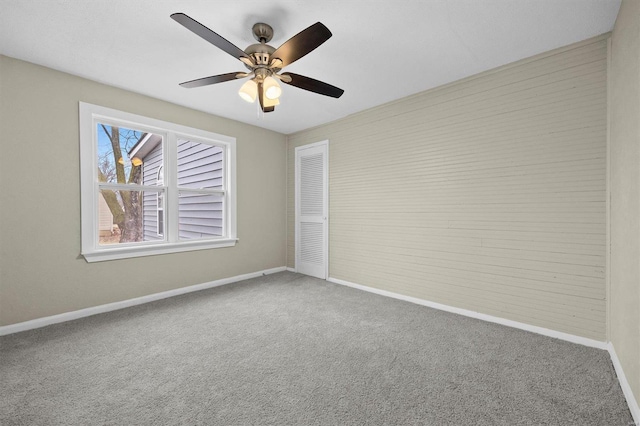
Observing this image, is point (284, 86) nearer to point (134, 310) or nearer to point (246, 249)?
point (246, 249)

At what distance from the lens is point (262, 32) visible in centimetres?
212

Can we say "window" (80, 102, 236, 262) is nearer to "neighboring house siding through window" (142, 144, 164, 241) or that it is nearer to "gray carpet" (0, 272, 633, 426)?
"neighboring house siding through window" (142, 144, 164, 241)

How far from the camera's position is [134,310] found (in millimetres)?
3086

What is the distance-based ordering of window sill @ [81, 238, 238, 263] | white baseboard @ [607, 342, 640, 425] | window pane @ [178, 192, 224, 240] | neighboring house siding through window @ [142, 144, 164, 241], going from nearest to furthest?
white baseboard @ [607, 342, 640, 425], window sill @ [81, 238, 238, 263], neighboring house siding through window @ [142, 144, 164, 241], window pane @ [178, 192, 224, 240]

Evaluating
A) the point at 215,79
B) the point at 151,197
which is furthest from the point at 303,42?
the point at 151,197

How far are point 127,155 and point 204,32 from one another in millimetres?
2413

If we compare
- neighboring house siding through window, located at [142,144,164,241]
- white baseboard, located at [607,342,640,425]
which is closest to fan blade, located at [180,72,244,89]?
neighboring house siding through window, located at [142,144,164,241]

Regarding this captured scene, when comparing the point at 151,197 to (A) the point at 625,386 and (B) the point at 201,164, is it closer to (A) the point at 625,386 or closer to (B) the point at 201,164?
(B) the point at 201,164

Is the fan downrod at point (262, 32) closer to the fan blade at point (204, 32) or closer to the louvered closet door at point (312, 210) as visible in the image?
the fan blade at point (204, 32)

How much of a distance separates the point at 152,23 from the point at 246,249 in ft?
10.3

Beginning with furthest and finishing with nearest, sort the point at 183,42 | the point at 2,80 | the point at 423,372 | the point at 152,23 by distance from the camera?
the point at 2,80 → the point at 183,42 → the point at 152,23 → the point at 423,372

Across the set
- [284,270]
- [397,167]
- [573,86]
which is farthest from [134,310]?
[573,86]

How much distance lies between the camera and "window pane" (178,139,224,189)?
409 cm

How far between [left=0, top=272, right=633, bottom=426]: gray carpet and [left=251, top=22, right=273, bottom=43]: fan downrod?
2.52m
